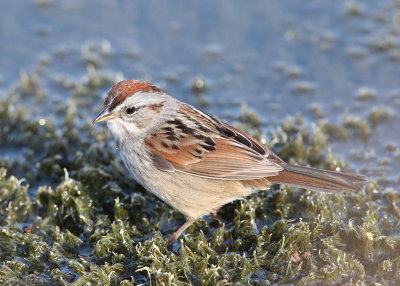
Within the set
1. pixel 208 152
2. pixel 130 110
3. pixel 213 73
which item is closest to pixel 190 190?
pixel 208 152

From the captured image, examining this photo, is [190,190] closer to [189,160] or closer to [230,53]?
[189,160]

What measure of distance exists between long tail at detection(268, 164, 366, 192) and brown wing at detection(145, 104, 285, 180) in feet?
0.32

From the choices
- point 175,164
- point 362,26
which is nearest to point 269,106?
point 362,26

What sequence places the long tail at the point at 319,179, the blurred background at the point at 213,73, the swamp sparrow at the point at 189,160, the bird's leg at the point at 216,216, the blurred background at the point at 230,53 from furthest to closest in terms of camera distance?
the blurred background at the point at 230,53 → the blurred background at the point at 213,73 → the bird's leg at the point at 216,216 → the swamp sparrow at the point at 189,160 → the long tail at the point at 319,179

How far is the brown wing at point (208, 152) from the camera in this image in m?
5.15

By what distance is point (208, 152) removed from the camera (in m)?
5.25

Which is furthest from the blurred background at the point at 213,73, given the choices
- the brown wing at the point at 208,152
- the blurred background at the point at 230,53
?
the brown wing at the point at 208,152

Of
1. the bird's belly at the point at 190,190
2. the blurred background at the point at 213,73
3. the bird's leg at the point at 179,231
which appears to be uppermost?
the blurred background at the point at 213,73

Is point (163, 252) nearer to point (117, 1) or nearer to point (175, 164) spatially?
point (175, 164)

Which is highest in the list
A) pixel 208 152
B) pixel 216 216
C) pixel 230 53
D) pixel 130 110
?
pixel 230 53

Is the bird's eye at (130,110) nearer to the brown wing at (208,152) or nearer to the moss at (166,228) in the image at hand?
the brown wing at (208,152)

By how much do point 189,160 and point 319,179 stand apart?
119 cm

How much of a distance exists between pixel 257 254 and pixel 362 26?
16.0 ft

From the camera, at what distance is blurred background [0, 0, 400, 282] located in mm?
6648
